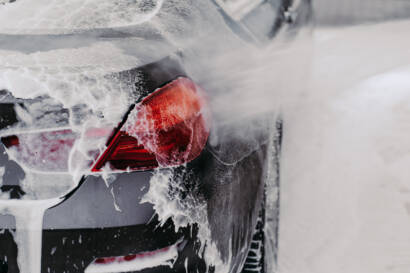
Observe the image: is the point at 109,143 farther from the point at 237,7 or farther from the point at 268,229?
the point at 268,229

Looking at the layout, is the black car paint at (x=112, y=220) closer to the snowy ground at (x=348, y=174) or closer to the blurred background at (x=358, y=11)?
the snowy ground at (x=348, y=174)

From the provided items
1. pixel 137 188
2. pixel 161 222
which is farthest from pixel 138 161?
pixel 161 222

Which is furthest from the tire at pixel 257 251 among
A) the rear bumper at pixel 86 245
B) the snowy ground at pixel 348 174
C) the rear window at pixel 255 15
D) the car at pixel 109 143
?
the rear bumper at pixel 86 245

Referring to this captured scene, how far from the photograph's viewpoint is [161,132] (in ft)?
4.02

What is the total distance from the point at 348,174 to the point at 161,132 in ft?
7.08

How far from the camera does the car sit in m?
1.14

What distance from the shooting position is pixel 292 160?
3264 millimetres

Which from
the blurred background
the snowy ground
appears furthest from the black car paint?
the blurred background

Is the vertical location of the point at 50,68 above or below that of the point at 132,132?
above

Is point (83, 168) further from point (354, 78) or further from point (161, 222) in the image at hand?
point (354, 78)

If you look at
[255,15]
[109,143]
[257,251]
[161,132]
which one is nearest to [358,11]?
[255,15]

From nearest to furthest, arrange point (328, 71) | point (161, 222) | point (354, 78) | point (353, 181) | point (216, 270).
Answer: point (161, 222) → point (216, 270) → point (353, 181) → point (354, 78) → point (328, 71)

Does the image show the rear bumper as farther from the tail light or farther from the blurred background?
the blurred background

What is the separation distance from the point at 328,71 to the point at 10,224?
4.23m
